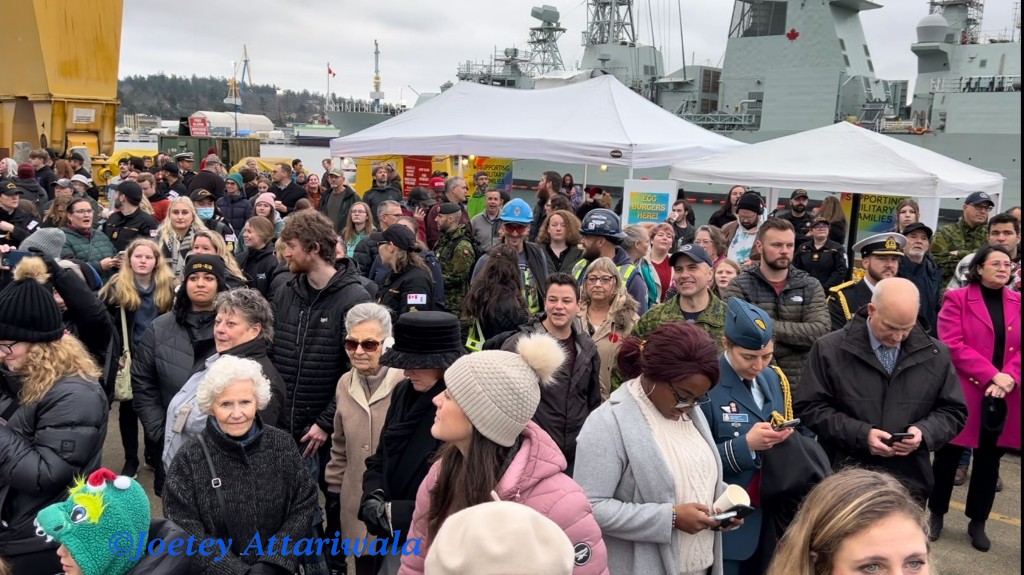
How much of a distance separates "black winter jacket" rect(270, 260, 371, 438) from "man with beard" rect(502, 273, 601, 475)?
0.96 metres

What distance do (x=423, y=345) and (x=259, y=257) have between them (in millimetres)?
3880

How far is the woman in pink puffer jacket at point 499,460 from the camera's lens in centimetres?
215

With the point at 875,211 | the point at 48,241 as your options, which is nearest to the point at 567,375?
the point at 48,241

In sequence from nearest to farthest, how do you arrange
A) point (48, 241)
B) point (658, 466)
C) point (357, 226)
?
point (658, 466), point (48, 241), point (357, 226)

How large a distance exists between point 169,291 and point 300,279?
1.63 m

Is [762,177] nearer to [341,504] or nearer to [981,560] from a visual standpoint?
[981,560]

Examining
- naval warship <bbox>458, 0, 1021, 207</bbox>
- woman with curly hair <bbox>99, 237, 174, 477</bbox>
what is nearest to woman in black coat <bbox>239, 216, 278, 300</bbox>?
woman with curly hair <bbox>99, 237, 174, 477</bbox>

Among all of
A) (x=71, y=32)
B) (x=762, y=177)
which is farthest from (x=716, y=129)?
(x=71, y=32)

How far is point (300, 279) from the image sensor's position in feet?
14.3

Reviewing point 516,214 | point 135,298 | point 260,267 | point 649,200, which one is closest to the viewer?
point 135,298

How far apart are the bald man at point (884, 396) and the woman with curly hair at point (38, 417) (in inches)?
129

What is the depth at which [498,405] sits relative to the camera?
2189 millimetres

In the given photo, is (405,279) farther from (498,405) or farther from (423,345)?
(498,405)

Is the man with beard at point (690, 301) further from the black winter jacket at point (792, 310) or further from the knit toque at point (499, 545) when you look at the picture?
the knit toque at point (499, 545)
